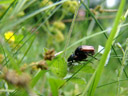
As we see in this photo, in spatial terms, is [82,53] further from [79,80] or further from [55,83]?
[55,83]

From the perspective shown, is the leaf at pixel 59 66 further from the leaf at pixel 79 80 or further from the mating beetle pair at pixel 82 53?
the mating beetle pair at pixel 82 53

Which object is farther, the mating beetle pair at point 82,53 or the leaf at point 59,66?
the mating beetle pair at point 82,53

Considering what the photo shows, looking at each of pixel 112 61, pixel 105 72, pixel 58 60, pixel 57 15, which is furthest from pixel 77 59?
pixel 57 15

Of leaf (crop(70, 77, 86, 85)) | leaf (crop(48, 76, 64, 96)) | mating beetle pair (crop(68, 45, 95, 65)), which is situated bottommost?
leaf (crop(70, 77, 86, 85))

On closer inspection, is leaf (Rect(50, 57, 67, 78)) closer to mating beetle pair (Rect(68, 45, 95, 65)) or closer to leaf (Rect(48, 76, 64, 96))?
leaf (Rect(48, 76, 64, 96))

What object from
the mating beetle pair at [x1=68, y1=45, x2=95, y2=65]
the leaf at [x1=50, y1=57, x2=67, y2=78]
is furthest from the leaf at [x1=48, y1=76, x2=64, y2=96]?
the mating beetle pair at [x1=68, y1=45, x2=95, y2=65]

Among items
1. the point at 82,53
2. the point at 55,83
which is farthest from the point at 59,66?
the point at 82,53

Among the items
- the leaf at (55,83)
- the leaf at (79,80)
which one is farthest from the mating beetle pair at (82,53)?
the leaf at (55,83)
